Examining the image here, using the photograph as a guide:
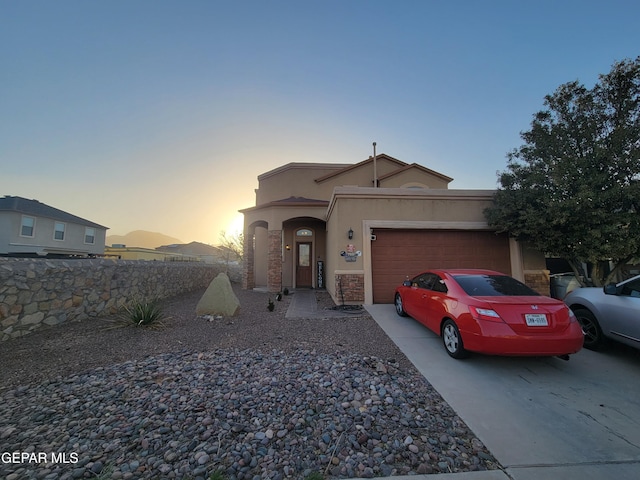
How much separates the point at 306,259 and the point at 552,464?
12.7m

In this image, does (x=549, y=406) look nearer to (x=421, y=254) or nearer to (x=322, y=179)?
(x=421, y=254)

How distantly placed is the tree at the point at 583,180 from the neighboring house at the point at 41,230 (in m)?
22.2

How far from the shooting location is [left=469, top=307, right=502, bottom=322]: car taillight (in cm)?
380

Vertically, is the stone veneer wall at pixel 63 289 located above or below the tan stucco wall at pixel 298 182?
below

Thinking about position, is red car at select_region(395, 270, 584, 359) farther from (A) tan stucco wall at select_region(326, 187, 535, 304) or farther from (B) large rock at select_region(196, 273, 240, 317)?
(B) large rock at select_region(196, 273, 240, 317)

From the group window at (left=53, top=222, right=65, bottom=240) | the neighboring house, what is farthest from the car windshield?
window at (left=53, top=222, right=65, bottom=240)

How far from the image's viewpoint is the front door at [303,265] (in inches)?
571

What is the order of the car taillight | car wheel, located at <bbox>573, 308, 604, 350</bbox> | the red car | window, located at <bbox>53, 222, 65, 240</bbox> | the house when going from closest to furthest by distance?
the red car
the car taillight
car wheel, located at <bbox>573, 308, 604, 350</bbox>
the house
window, located at <bbox>53, 222, 65, 240</bbox>

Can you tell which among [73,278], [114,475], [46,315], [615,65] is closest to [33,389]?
[114,475]

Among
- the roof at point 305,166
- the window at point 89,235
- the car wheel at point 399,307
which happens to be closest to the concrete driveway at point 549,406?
the car wheel at point 399,307

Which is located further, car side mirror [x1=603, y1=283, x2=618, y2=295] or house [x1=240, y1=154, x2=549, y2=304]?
house [x1=240, y1=154, x2=549, y2=304]

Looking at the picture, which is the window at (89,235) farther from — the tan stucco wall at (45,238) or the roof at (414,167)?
the roof at (414,167)

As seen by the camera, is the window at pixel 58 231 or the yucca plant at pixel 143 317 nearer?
the yucca plant at pixel 143 317

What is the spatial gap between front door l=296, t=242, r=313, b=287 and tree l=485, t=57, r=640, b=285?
8832mm
